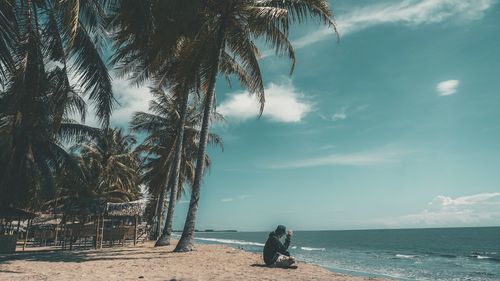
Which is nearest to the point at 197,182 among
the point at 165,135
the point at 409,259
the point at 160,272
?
the point at 160,272

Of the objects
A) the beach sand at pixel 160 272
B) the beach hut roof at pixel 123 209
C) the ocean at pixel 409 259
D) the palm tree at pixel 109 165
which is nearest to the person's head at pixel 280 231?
→ the beach sand at pixel 160 272

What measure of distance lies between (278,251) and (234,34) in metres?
8.66

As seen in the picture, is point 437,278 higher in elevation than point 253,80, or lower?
lower

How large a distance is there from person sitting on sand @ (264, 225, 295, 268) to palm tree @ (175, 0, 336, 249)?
4.34 m

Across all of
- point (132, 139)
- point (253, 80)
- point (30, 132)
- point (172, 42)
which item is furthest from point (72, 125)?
point (132, 139)

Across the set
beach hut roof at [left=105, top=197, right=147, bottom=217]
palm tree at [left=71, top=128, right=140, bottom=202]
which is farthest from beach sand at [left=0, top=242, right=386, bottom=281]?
palm tree at [left=71, top=128, right=140, bottom=202]

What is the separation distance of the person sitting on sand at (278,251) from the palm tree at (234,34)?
4.34m

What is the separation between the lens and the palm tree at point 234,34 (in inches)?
557

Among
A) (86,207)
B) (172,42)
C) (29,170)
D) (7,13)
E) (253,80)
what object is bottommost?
(86,207)

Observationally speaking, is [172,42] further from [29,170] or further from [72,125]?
[29,170]

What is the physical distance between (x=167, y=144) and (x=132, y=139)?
→ 333 inches

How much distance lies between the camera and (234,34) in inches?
602

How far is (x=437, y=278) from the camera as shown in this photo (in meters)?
23.9

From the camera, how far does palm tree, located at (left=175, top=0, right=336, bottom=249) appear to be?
1416 centimetres
